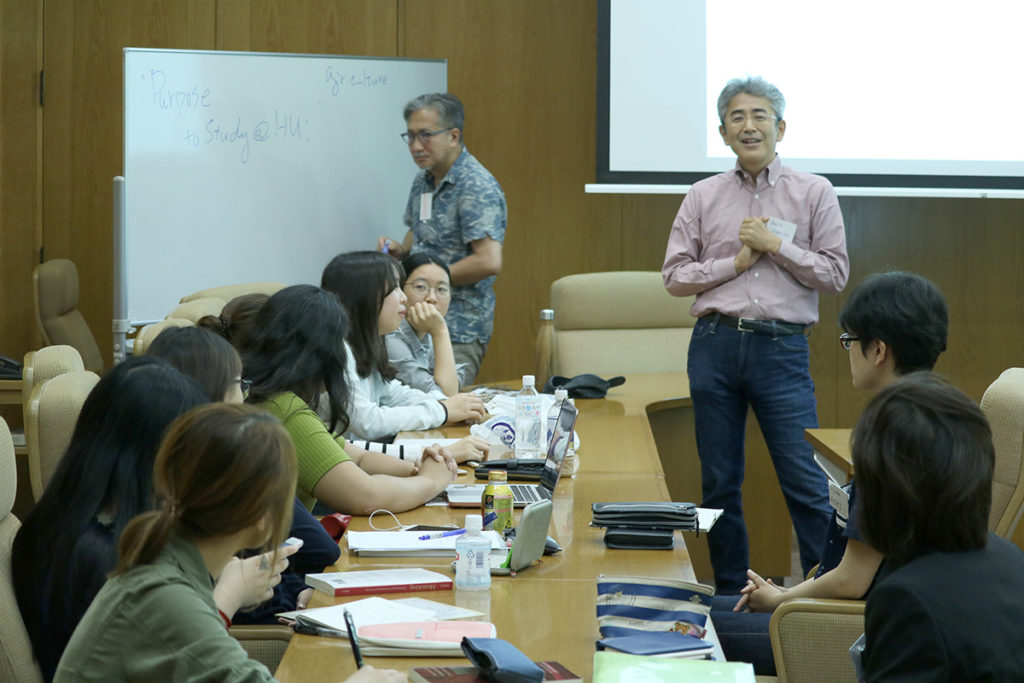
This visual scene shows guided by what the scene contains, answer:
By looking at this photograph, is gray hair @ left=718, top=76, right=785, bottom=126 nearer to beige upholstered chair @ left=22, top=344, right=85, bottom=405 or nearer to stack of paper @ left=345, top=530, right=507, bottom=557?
stack of paper @ left=345, top=530, right=507, bottom=557

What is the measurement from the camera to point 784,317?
3500 millimetres

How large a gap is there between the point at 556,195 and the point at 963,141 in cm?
191

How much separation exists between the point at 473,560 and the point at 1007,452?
4.02 feet

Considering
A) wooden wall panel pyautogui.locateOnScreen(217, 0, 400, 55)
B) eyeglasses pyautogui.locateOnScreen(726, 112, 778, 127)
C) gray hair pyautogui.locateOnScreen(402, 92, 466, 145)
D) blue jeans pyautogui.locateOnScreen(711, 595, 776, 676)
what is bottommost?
blue jeans pyautogui.locateOnScreen(711, 595, 776, 676)

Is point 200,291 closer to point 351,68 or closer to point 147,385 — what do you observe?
point 351,68

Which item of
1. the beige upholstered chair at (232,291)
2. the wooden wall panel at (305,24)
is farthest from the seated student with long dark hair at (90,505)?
the wooden wall panel at (305,24)

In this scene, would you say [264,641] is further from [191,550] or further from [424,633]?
[191,550]

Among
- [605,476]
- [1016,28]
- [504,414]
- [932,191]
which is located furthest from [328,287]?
[1016,28]

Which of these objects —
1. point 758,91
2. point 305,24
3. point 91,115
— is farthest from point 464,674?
point 91,115

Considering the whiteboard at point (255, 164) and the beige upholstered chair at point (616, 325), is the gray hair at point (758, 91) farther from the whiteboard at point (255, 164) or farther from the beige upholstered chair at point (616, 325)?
the whiteboard at point (255, 164)

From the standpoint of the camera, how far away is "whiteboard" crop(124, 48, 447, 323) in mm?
4797

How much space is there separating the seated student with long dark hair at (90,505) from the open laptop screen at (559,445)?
0.84 meters

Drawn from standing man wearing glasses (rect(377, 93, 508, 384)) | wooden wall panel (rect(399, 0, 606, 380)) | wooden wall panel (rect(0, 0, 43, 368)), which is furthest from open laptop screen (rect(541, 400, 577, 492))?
wooden wall panel (rect(0, 0, 43, 368))

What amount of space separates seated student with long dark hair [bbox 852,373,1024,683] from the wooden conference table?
16.5 inches
